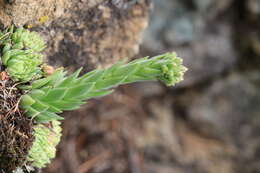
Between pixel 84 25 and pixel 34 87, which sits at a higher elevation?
pixel 84 25

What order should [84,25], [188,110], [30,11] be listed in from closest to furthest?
1. [30,11]
2. [84,25]
3. [188,110]

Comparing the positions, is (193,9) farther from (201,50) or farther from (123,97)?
(123,97)

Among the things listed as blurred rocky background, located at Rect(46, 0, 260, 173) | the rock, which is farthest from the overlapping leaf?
the rock

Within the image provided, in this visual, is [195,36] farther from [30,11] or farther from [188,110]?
[30,11]

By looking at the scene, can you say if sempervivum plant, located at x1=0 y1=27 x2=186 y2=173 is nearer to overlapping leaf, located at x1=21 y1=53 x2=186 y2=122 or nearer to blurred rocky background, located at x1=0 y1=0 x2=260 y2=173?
overlapping leaf, located at x1=21 y1=53 x2=186 y2=122

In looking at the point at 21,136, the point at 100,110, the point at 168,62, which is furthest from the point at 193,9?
the point at 21,136

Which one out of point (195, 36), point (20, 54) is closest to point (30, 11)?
point (20, 54)

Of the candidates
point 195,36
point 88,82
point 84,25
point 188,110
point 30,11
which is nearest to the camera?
point 88,82
